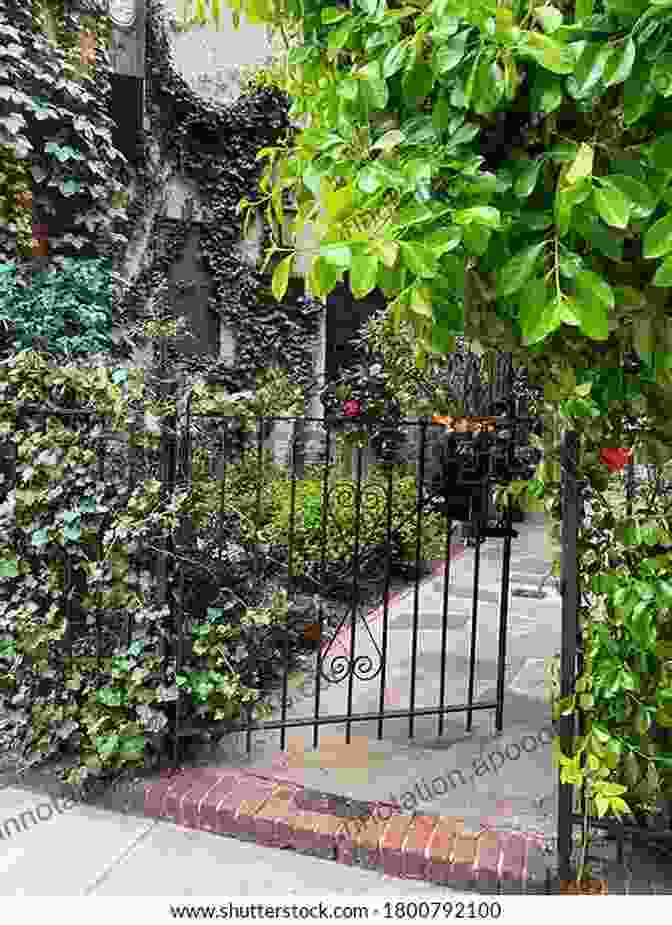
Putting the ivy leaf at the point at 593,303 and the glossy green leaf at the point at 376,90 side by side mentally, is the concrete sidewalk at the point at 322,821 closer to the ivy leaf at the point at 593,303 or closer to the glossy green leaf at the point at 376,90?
the ivy leaf at the point at 593,303

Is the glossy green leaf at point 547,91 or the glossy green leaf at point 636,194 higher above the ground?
the glossy green leaf at point 547,91

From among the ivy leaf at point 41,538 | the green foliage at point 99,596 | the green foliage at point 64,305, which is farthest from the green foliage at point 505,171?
the green foliage at point 64,305

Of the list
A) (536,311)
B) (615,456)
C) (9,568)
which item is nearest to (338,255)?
(536,311)

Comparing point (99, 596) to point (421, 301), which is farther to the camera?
point (99, 596)

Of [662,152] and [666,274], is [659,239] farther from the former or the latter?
[662,152]

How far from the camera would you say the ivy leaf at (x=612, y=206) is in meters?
1.25

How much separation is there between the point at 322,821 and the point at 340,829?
0.07m

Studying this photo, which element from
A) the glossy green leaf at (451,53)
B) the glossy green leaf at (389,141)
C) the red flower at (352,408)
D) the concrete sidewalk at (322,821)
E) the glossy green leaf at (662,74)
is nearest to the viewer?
the glossy green leaf at (662,74)

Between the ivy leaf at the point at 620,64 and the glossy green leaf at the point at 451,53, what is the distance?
24 cm

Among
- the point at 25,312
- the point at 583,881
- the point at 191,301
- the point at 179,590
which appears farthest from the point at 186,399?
the point at 191,301

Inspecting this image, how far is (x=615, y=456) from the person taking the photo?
219 cm

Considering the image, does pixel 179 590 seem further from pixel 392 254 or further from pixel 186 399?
pixel 392 254

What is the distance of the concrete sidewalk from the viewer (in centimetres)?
238

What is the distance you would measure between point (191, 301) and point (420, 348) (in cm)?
762
